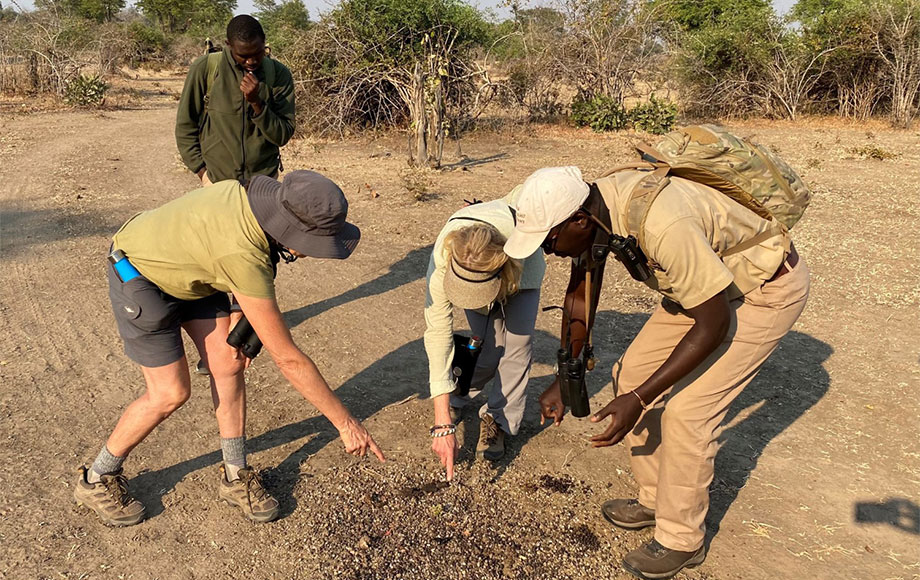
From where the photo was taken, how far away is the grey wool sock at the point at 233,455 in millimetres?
3105

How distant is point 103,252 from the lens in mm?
6500

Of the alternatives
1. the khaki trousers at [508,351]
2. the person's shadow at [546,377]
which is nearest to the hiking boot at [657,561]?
the person's shadow at [546,377]

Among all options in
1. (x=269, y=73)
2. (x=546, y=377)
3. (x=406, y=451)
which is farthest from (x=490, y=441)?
(x=269, y=73)

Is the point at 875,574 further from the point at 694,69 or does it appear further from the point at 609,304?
the point at 694,69

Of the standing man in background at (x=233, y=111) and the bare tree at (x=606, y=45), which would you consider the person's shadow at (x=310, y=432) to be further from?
the bare tree at (x=606, y=45)

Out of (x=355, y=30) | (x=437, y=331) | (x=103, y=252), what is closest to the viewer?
(x=437, y=331)

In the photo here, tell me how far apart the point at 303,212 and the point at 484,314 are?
130cm

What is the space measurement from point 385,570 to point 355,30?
41.4ft

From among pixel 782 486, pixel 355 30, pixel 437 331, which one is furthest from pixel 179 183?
pixel 782 486

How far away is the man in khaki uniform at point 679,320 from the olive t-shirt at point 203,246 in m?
0.91

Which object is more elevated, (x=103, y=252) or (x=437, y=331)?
(x=437, y=331)

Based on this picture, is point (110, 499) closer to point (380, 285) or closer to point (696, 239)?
point (696, 239)

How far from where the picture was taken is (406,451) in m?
3.63

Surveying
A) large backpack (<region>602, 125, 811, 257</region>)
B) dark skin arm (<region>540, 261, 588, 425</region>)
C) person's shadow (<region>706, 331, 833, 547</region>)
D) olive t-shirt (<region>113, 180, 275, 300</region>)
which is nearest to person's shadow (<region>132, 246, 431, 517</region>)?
olive t-shirt (<region>113, 180, 275, 300</region>)
